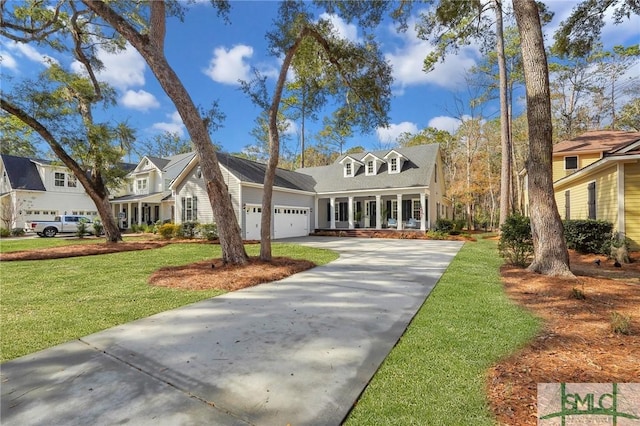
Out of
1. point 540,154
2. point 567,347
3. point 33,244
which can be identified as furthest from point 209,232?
point 567,347

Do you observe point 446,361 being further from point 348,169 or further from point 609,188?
point 348,169

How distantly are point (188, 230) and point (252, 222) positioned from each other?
3820 millimetres

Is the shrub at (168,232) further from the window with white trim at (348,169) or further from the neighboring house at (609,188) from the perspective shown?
the neighboring house at (609,188)

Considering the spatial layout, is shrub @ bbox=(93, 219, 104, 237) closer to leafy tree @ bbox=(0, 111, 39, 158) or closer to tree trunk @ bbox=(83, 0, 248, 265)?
leafy tree @ bbox=(0, 111, 39, 158)

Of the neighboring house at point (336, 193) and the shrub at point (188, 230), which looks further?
the neighboring house at point (336, 193)

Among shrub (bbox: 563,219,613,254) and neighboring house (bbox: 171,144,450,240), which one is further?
neighboring house (bbox: 171,144,450,240)

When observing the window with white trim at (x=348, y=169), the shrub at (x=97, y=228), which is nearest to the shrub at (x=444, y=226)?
the window with white trim at (x=348, y=169)

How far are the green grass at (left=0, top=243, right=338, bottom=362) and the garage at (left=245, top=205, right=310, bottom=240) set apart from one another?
27.4 feet

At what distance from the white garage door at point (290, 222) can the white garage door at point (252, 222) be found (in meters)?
1.23

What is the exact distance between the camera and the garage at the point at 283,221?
57.2ft

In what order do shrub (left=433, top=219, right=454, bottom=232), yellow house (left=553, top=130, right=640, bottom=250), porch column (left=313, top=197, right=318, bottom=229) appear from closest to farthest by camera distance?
yellow house (left=553, top=130, right=640, bottom=250) → shrub (left=433, top=219, right=454, bottom=232) → porch column (left=313, top=197, right=318, bottom=229)

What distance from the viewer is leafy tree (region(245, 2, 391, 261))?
8898 mm

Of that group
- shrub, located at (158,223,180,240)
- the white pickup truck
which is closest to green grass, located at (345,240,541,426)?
shrub, located at (158,223,180,240)

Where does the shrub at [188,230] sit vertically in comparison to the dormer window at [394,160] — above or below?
below
